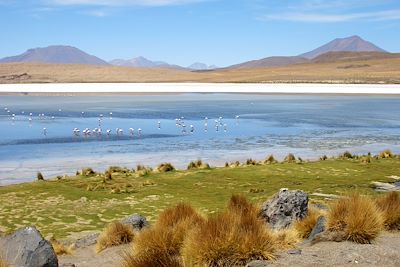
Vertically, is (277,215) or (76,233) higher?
(277,215)

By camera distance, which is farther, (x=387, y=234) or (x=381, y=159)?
(x=381, y=159)

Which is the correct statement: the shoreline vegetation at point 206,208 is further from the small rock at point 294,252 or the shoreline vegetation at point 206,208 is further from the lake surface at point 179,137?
the lake surface at point 179,137

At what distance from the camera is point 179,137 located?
26156 mm

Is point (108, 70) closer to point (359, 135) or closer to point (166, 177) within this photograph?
point (359, 135)

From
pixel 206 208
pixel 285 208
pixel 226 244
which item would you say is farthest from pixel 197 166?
pixel 226 244

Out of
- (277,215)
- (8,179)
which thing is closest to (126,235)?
(277,215)

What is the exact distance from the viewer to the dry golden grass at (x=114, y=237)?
8219mm

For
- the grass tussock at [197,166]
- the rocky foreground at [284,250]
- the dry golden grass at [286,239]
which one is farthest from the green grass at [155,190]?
the dry golden grass at [286,239]

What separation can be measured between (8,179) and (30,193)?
114 inches

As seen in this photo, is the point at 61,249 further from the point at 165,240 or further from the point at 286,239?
the point at 286,239

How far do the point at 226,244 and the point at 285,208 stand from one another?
2.64m

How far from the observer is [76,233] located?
10.2m

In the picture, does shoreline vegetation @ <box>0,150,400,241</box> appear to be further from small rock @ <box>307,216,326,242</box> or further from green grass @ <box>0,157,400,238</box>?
small rock @ <box>307,216,326,242</box>

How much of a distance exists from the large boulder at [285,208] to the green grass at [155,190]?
2789mm
